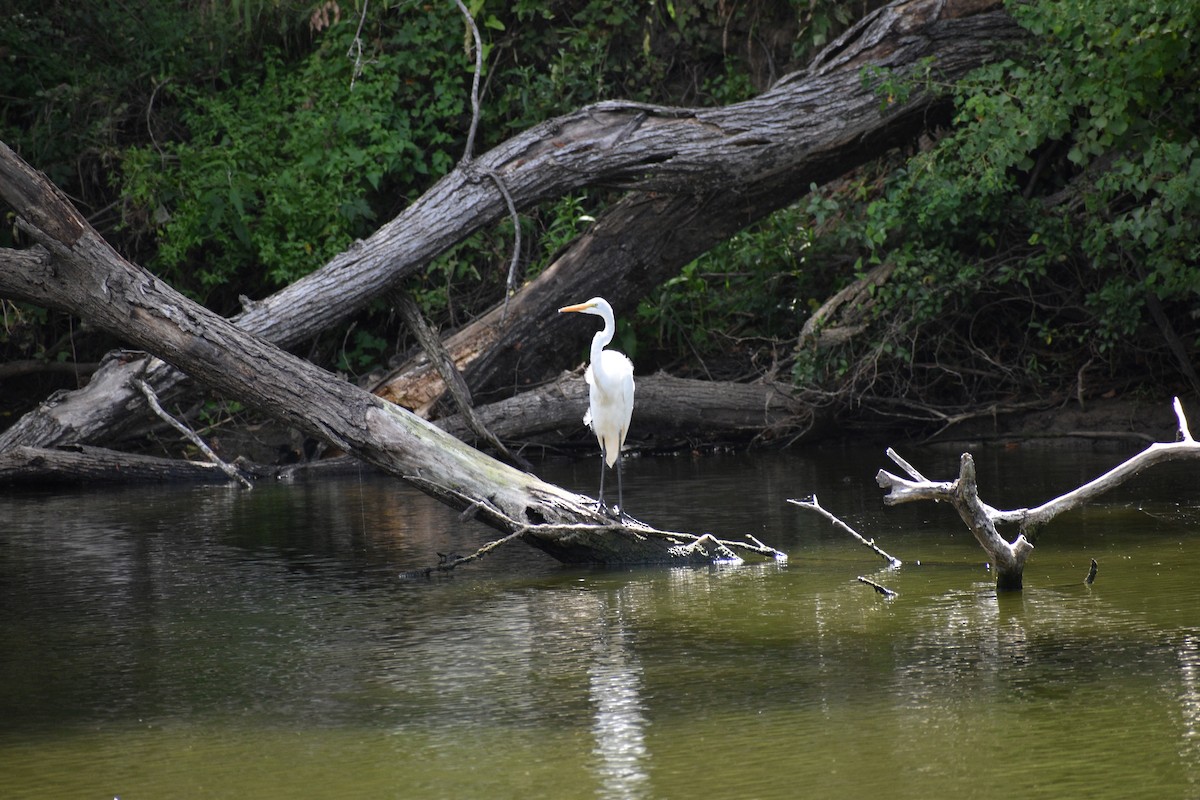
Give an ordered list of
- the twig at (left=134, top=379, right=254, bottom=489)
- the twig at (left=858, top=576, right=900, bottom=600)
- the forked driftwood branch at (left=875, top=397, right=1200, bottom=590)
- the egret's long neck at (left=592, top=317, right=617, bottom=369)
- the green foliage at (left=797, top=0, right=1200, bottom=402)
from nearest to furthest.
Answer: the forked driftwood branch at (left=875, top=397, right=1200, bottom=590)
the twig at (left=858, top=576, right=900, bottom=600)
the egret's long neck at (left=592, top=317, right=617, bottom=369)
the green foliage at (left=797, top=0, right=1200, bottom=402)
the twig at (left=134, top=379, right=254, bottom=489)

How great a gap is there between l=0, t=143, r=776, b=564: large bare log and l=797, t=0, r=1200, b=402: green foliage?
4.07 m

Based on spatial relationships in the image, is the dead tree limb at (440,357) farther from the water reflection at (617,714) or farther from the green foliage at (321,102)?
the water reflection at (617,714)

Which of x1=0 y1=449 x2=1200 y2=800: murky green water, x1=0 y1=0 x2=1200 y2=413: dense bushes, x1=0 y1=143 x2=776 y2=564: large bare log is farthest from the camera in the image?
x1=0 y1=0 x2=1200 y2=413: dense bushes

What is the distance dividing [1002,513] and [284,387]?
338cm

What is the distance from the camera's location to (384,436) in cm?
674

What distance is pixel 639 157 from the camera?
32.5 ft

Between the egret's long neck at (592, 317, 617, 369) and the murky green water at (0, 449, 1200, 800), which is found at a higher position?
the egret's long neck at (592, 317, 617, 369)

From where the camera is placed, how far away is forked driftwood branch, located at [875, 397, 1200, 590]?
205 inches

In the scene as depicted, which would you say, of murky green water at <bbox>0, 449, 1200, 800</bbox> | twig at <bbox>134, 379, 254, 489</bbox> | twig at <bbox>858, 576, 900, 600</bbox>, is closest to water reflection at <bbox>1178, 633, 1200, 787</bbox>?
murky green water at <bbox>0, 449, 1200, 800</bbox>

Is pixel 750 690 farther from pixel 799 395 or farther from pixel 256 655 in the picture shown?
pixel 799 395

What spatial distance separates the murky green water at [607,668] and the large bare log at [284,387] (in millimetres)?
254

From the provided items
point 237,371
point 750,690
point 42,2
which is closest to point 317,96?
point 42,2

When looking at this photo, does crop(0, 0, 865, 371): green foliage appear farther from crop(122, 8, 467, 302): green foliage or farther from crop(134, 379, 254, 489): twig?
crop(134, 379, 254, 489): twig

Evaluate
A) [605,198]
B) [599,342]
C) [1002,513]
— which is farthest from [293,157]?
[1002,513]
